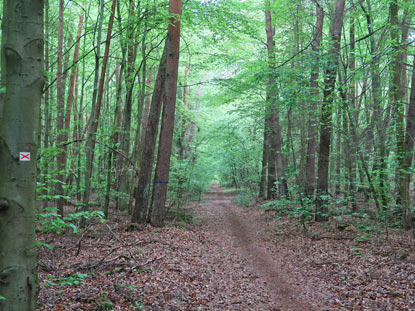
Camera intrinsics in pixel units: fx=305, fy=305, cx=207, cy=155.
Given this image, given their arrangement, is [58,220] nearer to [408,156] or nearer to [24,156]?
[24,156]

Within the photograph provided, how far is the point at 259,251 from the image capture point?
9.39 meters

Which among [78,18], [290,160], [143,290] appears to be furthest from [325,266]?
[78,18]

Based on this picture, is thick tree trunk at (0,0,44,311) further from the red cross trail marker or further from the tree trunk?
the tree trunk

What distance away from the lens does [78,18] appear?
1644cm

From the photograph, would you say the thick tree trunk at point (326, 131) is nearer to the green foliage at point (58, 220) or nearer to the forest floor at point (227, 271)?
the forest floor at point (227, 271)

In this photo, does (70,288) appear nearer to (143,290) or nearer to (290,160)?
(143,290)

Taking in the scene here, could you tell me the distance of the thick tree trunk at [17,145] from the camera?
2.10 m

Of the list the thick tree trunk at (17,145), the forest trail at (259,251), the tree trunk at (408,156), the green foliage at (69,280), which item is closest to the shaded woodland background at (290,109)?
the tree trunk at (408,156)

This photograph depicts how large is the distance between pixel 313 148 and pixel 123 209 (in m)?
9.40

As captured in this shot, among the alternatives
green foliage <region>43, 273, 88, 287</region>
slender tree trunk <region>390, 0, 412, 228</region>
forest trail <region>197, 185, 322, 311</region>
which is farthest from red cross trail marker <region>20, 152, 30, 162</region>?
slender tree trunk <region>390, 0, 412, 228</region>

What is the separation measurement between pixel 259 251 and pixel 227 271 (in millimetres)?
2368

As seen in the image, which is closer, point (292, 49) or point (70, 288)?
point (70, 288)

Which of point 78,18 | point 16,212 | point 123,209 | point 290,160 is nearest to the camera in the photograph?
point 16,212

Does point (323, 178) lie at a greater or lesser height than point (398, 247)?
greater
